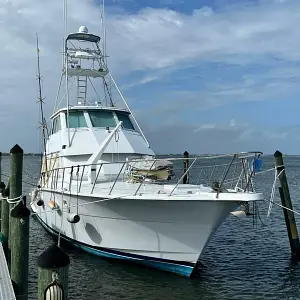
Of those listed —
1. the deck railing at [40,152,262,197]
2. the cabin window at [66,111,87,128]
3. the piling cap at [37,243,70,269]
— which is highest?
the cabin window at [66,111,87,128]

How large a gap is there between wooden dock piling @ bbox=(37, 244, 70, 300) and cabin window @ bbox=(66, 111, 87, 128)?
388 inches

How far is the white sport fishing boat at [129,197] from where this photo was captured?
10.0 m

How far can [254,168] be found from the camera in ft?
32.3

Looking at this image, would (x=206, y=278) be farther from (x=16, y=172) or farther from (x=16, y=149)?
(x=16, y=149)

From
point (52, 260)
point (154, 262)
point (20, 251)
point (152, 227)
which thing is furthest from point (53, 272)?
point (154, 262)

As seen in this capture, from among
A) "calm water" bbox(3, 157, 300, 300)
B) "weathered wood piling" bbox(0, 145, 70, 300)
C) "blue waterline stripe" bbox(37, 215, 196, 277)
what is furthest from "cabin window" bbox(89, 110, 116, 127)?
"blue waterline stripe" bbox(37, 215, 196, 277)

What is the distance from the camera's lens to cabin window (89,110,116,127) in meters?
15.0

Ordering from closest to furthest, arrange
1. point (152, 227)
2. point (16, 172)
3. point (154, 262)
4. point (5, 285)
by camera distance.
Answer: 1. point (5, 285)
2. point (16, 172)
3. point (152, 227)
4. point (154, 262)

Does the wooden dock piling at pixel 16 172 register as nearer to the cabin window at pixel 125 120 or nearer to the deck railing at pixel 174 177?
the deck railing at pixel 174 177

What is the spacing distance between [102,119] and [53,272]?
33.5 ft

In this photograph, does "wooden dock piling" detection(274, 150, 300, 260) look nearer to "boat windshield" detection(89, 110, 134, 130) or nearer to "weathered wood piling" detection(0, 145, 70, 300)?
"boat windshield" detection(89, 110, 134, 130)

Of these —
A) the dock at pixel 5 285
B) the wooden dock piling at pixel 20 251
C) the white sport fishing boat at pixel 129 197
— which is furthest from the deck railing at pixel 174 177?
the dock at pixel 5 285

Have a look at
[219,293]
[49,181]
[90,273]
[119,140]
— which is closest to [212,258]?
[219,293]

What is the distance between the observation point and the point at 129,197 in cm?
1013
